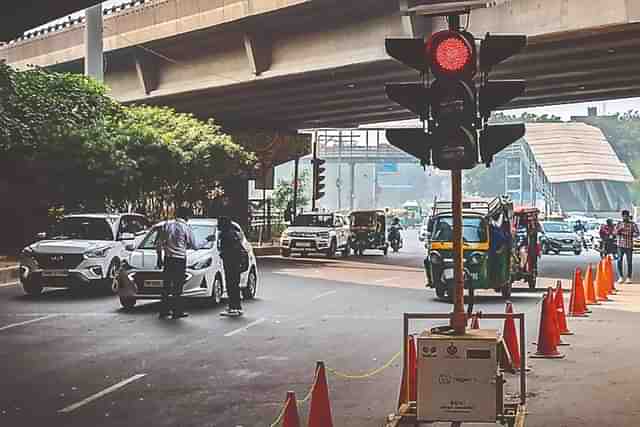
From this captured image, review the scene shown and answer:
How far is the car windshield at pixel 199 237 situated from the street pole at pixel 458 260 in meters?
11.7

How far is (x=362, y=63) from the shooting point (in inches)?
1220

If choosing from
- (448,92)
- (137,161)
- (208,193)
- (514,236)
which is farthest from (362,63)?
(448,92)

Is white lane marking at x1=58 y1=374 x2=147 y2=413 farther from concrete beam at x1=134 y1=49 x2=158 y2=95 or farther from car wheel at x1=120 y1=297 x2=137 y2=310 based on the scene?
concrete beam at x1=134 y1=49 x2=158 y2=95

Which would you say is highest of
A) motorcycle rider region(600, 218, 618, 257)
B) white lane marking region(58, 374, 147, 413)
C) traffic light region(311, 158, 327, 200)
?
traffic light region(311, 158, 327, 200)

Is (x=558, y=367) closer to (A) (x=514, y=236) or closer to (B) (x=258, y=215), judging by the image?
(A) (x=514, y=236)

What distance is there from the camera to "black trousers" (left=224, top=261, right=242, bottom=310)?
1731 cm

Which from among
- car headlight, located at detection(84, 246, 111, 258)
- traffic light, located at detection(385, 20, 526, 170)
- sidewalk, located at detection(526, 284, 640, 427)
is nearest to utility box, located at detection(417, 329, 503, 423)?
traffic light, located at detection(385, 20, 526, 170)

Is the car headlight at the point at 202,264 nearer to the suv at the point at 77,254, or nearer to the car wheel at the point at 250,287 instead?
the car wheel at the point at 250,287

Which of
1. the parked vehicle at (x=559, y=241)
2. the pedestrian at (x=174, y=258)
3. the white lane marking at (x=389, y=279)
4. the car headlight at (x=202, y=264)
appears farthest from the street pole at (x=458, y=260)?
the parked vehicle at (x=559, y=241)

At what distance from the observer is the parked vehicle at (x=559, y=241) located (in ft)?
156

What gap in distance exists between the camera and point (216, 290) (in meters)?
19.5

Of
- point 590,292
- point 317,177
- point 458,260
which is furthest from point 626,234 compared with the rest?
point 317,177

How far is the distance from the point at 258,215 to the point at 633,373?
1787 inches

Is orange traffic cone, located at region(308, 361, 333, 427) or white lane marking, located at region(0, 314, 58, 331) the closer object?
orange traffic cone, located at region(308, 361, 333, 427)
